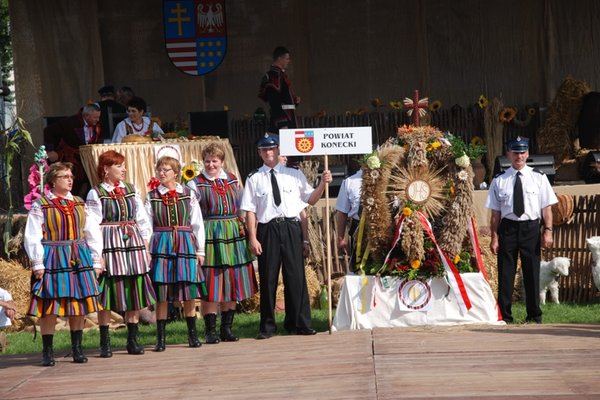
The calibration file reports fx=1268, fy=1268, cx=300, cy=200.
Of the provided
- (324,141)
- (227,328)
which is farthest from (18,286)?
(324,141)

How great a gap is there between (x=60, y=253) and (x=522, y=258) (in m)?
4.27

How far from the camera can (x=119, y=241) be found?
10148mm

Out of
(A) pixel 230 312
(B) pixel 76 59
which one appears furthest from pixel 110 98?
(A) pixel 230 312

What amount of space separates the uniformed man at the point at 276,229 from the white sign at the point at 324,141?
0.19 m

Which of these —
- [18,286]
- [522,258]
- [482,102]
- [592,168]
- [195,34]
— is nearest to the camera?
[522,258]

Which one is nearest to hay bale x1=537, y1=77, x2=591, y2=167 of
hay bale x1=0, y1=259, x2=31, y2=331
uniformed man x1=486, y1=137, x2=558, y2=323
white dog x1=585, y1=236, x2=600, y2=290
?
white dog x1=585, y1=236, x2=600, y2=290

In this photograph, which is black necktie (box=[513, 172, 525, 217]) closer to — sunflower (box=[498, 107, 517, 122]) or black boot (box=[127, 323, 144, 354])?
black boot (box=[127, 323, 144, 354])

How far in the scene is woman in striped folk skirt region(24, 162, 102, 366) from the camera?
980 cm

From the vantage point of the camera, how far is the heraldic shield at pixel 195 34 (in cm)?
1884

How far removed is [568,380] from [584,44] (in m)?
10.8

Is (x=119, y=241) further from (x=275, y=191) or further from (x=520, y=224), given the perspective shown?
(x=520, y=224)

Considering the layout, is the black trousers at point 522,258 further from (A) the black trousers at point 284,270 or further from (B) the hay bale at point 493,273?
(A) the black trousers at point 284,270

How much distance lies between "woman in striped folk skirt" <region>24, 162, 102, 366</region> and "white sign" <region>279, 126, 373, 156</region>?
196 cm

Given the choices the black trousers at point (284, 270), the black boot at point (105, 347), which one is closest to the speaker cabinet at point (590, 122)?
the black trousers at point (284, 270)
